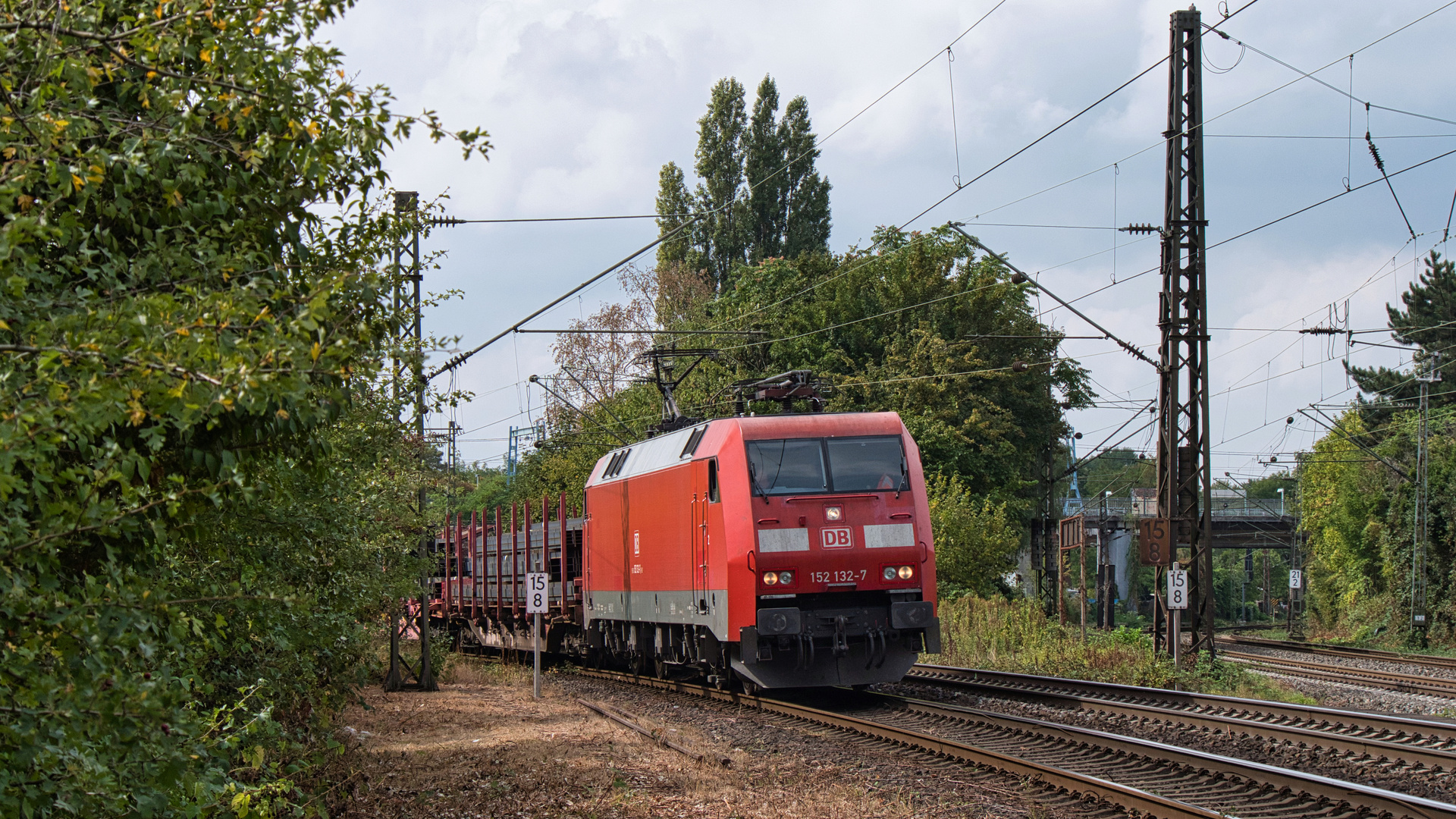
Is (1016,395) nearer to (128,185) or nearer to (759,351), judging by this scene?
(759,351)

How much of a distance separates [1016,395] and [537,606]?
26.1m

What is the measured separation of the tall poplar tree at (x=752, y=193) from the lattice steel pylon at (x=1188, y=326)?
34.7m

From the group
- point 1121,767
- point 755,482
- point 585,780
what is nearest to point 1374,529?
point 755,482

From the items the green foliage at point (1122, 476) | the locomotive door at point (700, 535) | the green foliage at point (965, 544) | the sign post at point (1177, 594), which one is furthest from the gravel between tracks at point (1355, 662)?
the green foliage at point (1122, 476)

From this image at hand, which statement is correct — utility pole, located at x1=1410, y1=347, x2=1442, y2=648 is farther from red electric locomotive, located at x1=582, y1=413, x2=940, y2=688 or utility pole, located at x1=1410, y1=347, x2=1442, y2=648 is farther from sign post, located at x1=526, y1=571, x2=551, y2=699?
sign post, located at x1=526, y1=571, x2=551, y2=699

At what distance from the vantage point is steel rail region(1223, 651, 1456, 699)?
1991cm

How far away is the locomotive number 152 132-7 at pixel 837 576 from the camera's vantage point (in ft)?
44.9

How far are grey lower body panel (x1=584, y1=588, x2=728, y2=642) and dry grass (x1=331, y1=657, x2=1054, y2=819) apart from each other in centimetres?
129

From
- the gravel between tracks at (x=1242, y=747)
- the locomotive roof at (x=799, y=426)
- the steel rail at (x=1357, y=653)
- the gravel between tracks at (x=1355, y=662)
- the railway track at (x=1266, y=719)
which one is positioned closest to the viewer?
the gravel between tracks at (x=1242, y=747)

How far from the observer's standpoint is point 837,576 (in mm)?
13703

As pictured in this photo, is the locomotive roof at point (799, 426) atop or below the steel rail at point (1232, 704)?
atop

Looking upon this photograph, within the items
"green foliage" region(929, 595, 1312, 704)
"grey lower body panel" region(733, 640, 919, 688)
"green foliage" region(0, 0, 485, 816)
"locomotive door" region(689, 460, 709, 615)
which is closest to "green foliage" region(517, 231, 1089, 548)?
"green foliage" region(929, 595, 1312, 704)

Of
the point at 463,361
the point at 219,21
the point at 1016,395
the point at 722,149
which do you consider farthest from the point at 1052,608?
the point at 219,21

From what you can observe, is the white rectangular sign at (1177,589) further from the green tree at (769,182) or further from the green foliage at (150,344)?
the green tree at (769,182)
